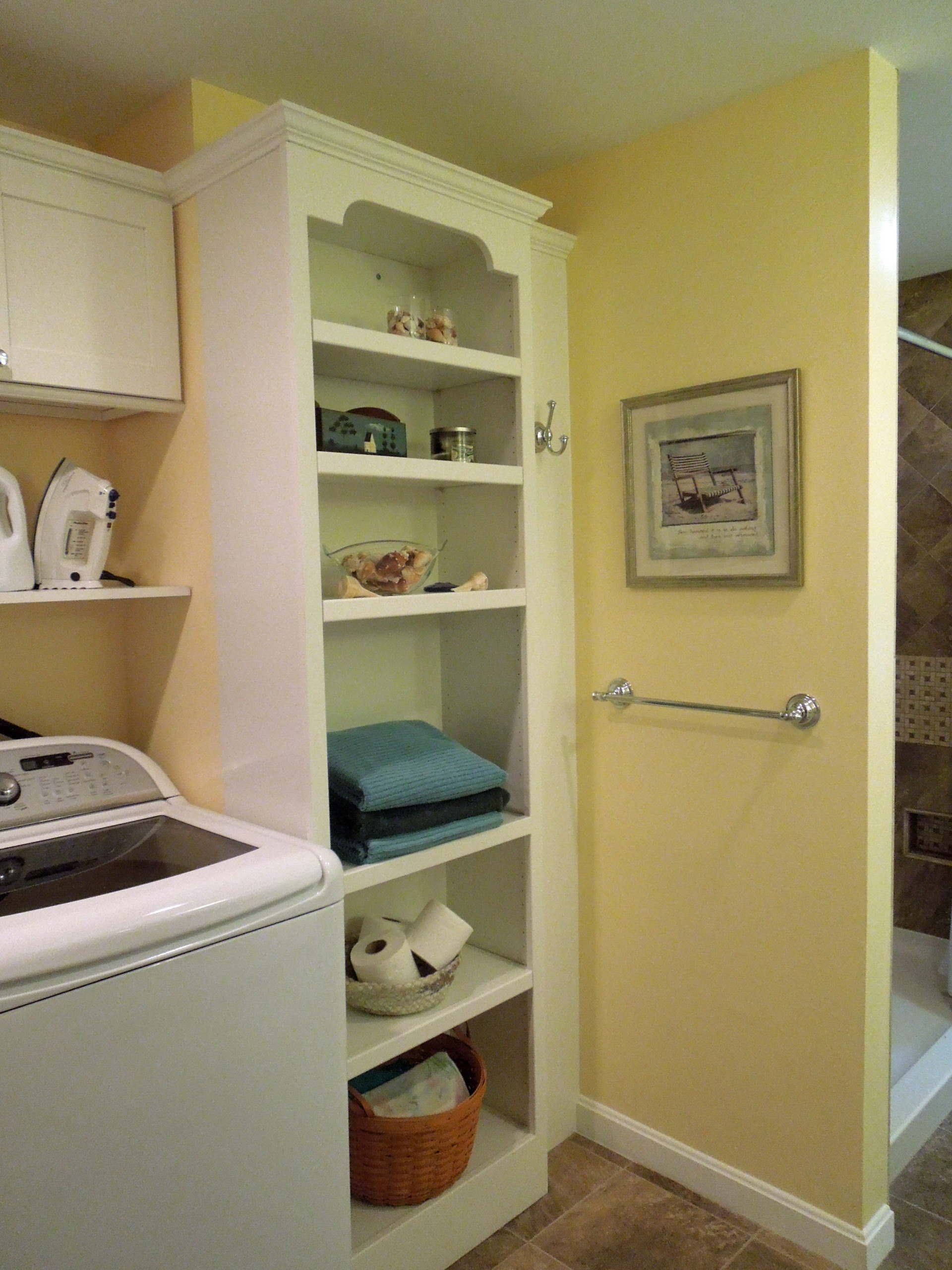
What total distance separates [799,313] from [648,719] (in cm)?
91

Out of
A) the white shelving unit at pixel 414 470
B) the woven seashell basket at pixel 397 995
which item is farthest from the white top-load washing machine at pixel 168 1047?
the white shelving unit at pixel 414 470

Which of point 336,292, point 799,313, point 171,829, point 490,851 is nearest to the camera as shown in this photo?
point 171,829

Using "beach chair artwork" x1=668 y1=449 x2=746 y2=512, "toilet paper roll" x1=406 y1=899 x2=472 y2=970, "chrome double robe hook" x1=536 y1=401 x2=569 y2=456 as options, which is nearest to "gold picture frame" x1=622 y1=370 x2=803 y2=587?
"beach chair artwork" x1=668 y1=449 x2=746 y2=512

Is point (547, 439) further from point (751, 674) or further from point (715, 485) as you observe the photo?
point (751, 674)

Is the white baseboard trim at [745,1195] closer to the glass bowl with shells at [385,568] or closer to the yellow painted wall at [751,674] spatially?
the yellow painted wall at [751,674]

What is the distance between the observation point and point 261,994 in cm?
135

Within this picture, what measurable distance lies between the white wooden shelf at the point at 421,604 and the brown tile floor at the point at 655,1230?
1.31 metres

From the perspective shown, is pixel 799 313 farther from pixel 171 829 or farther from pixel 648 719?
pixel 171 829

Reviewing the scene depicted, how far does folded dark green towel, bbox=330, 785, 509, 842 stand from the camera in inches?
66.3

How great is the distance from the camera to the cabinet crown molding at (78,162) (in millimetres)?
1505

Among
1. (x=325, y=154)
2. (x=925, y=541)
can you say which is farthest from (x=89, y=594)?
(x=925, y=541)

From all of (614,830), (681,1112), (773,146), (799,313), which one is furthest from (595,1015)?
(773,146)

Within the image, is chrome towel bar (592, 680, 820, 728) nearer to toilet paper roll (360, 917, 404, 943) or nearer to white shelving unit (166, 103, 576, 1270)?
white shelving unit (166, 103, 576, 1270)

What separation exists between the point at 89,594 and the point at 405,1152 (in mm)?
1181
